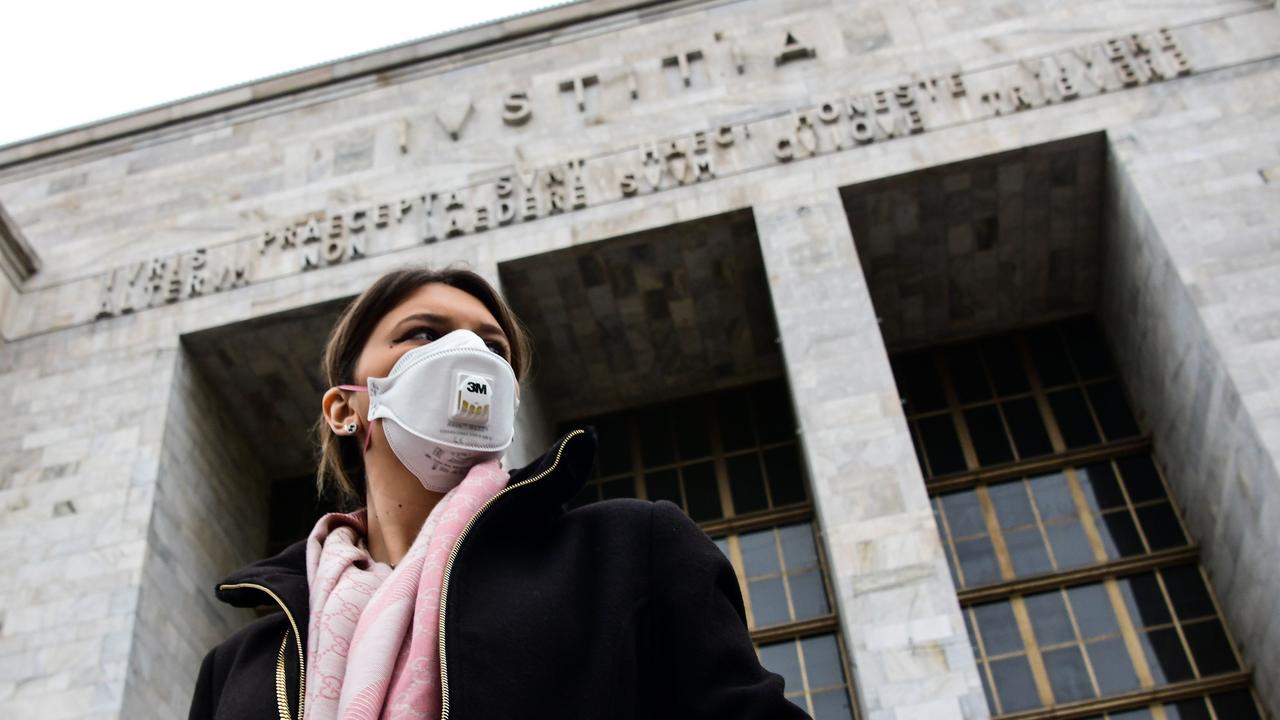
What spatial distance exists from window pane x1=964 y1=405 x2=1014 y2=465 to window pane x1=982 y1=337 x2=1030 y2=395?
448 mm

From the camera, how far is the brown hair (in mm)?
3818

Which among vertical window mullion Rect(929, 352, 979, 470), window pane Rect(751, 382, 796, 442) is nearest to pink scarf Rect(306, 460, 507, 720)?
vertical window mullion Rect(929, 352, 979, 470)

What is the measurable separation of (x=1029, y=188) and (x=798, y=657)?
6655 mm

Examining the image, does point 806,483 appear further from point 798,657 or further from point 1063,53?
point 1063,53

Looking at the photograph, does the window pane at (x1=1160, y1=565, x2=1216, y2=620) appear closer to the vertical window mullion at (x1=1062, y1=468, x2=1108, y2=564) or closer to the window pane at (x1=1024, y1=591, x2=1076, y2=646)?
the vertical window mullion at (x1=1062, y1=468, x2=1108, y2=564)

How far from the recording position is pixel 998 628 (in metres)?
14.1

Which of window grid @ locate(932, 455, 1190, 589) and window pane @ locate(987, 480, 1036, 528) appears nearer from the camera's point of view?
window grid @ locate(932, 455, 1190, 589)

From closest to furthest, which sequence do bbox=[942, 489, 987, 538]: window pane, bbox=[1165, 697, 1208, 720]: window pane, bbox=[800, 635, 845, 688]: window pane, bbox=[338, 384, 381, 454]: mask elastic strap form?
1. bbox=[338, 384, 381, 454]: mask elastic strap
2. bbox=[1165, 697, 1208, 720]: window pane
3. bbox=[800, 635, 845, 688]: window pane
4. bbox=[942, 489, 987, 538]: window pane

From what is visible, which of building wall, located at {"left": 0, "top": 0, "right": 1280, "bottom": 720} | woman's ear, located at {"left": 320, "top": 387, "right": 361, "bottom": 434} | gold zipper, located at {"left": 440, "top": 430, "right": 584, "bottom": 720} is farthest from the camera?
building wall, located at {"left": 0, "top": 0, "right": 1280, "bottom": 720}

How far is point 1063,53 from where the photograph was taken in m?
15.7

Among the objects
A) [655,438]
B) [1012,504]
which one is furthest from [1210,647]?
[655,438]

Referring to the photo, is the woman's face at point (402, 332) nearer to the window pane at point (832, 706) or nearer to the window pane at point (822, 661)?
the window pane at point (832, 706)

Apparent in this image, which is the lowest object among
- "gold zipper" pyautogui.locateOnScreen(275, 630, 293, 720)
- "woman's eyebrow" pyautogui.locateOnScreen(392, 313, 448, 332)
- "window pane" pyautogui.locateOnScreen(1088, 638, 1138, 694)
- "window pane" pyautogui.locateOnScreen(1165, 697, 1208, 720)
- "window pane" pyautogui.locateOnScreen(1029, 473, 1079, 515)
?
"gold zipper" pyautogui.locateOnScreen(275, 630, 293, 720)

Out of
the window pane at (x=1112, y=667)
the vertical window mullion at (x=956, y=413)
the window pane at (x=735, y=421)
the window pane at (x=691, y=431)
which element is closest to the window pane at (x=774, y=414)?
the window pane at (x=735, y=421)
